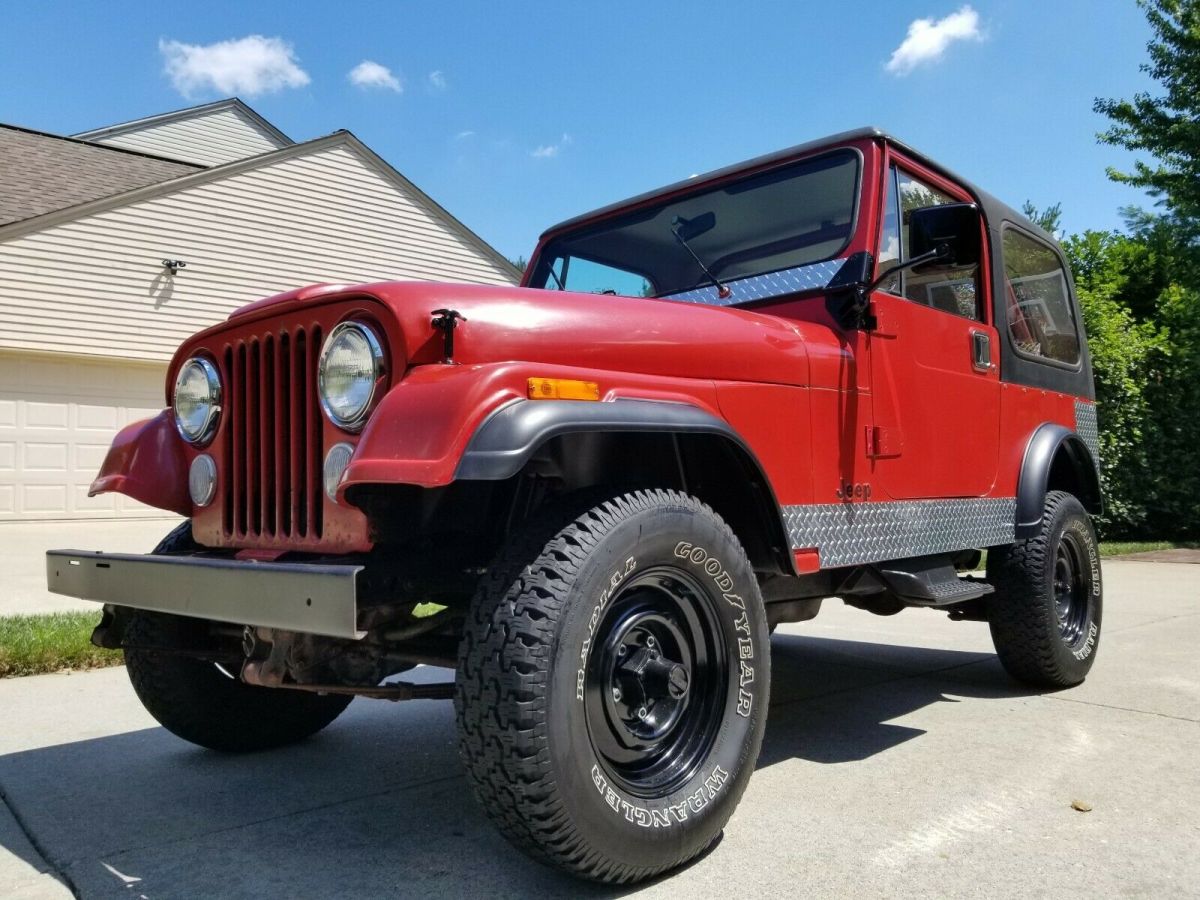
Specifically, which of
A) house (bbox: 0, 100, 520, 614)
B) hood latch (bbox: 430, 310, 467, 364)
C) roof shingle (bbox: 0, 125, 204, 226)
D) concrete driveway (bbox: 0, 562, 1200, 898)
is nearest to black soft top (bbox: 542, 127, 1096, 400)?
concrete driveway (bbox: 0, 562, 1200, 898)

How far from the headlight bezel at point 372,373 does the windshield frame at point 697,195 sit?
131 centimetres

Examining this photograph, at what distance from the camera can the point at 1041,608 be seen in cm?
415

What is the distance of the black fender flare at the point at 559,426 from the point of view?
2.04 meters

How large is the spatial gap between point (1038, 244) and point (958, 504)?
176 centimetres

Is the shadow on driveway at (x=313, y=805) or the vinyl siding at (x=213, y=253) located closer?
the shadow on driveway at (x=313, y=805)

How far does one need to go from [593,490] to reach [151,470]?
1.45 meters

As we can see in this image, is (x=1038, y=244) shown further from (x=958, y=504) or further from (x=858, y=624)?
(x=858, y=624)

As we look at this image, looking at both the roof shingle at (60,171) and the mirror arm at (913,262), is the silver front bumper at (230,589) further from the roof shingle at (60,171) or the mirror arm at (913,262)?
the roof shingle at (60,171)

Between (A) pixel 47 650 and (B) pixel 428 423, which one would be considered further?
(A) pixel 47 650

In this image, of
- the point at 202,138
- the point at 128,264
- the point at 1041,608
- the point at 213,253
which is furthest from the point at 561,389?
the point at 202,138

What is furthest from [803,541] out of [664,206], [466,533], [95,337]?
[95,337]

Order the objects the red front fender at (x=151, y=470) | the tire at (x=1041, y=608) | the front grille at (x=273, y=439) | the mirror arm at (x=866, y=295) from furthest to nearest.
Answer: the tire at (x=1041, y=608)
the mirror arm at (x=866, y=295)
the red front fender at (x=151, y=470)
the front grille at (x=273, y=439)

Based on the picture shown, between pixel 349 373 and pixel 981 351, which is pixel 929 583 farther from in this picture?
pixel 349 373

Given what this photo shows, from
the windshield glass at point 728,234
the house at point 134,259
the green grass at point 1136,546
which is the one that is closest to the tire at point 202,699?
the windshield glass at point 728,234
